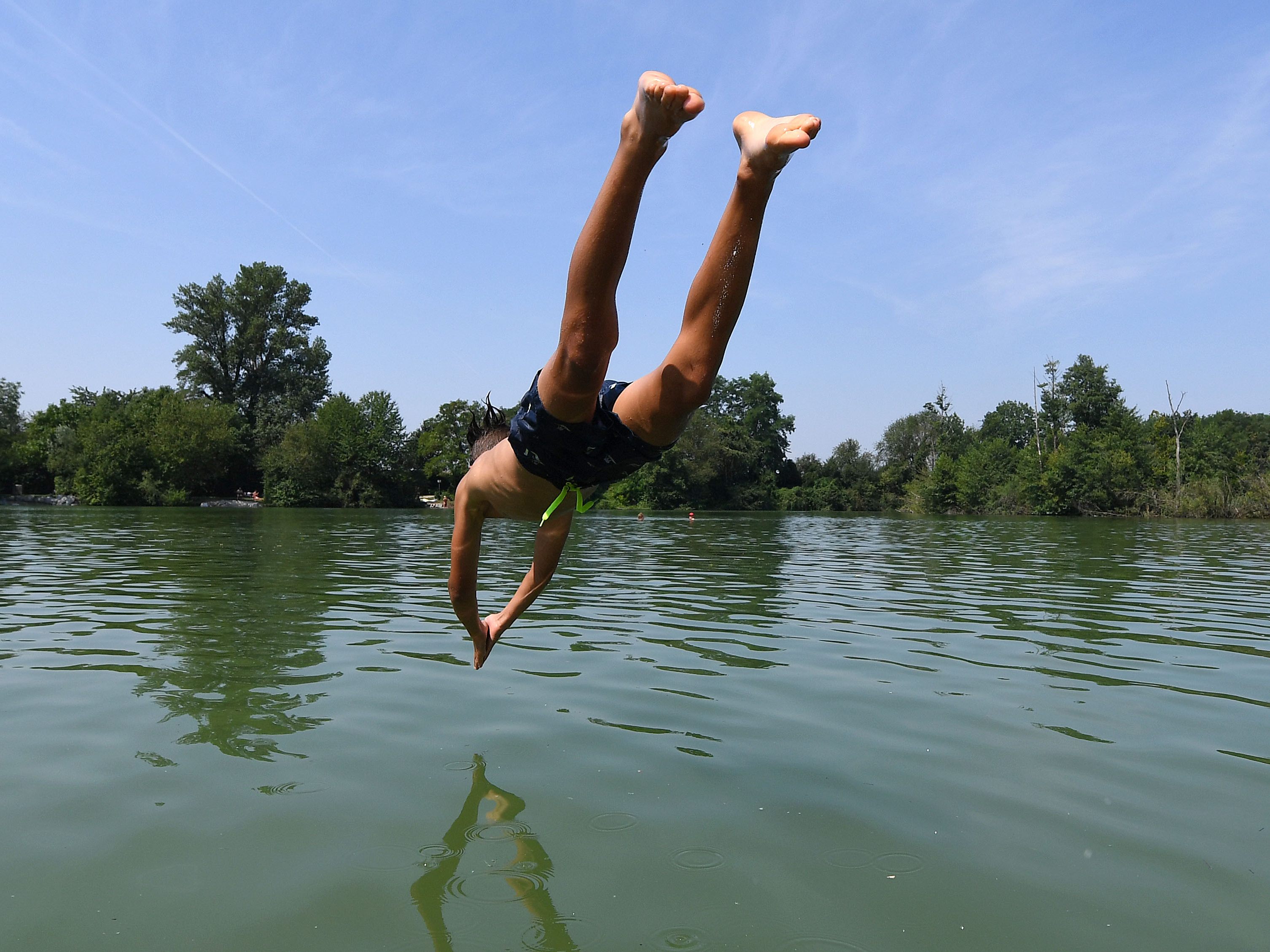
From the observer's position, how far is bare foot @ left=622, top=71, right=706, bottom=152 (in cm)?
320

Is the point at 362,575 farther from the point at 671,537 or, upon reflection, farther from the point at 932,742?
the point at 671,537

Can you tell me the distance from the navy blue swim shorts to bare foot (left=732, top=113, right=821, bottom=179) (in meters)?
1.22

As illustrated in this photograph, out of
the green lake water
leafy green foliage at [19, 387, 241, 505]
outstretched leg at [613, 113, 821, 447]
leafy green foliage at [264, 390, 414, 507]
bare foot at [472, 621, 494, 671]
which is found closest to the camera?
the green lake water

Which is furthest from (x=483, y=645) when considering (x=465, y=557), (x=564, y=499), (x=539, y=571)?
(x=564, y=499)

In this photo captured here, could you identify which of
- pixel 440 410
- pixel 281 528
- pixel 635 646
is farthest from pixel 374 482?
pixel 635 646

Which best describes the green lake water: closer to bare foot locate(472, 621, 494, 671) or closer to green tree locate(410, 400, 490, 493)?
bare foot locate(472, 621, 494, 671)

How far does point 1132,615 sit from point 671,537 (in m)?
18.6

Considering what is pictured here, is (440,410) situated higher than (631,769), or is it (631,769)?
(440,410)

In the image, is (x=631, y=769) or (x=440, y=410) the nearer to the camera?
(x=631, y=769)

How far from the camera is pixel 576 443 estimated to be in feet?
13.0

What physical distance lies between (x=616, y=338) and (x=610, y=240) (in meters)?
0.44

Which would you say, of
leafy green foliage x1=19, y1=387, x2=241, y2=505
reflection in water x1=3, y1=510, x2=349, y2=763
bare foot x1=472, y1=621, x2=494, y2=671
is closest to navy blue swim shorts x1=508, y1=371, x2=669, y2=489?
bare foot x1=472, y1=621, x2=494, y2=671

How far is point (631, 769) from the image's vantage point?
469 centimetres

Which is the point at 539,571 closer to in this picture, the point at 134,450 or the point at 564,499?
the point at 564,499
